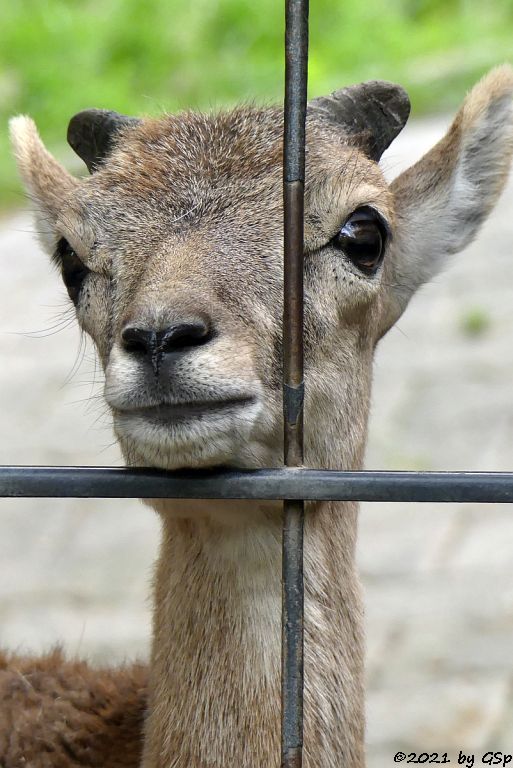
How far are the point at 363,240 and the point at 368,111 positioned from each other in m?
0.61

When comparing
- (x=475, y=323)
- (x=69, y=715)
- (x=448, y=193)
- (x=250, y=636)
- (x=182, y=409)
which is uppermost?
(x=448, y=193)

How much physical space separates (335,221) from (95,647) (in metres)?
4.18

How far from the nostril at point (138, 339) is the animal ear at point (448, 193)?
133 centimetres

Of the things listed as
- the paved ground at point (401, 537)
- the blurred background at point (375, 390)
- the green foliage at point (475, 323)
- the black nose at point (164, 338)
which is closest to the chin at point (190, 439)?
the black nose at point (164, 338)

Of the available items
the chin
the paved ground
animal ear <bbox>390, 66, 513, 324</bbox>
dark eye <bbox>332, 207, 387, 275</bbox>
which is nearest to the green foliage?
the paved ground

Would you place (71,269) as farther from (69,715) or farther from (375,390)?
(375,390)

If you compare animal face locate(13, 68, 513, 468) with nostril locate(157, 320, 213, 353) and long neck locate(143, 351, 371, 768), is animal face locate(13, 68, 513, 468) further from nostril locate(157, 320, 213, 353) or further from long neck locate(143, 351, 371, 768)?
long neck locate(143, 351, 371, 768)

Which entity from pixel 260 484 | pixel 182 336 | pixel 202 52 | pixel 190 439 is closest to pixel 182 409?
pixel 190 439

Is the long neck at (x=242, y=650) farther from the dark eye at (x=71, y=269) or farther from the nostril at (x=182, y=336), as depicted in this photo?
the dark eye at (x=71, y=269)

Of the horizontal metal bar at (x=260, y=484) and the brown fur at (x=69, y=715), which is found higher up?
the horizontal metal bar at (x=260, y=484)

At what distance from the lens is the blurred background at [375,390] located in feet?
22.9

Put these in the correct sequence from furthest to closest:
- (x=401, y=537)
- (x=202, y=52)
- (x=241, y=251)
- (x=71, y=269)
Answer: (x=202, y=52) → (x=401, y=537) → (x=71, y=269) → (x=241, y=251)

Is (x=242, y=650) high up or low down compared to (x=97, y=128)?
down

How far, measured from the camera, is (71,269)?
4.00 m
